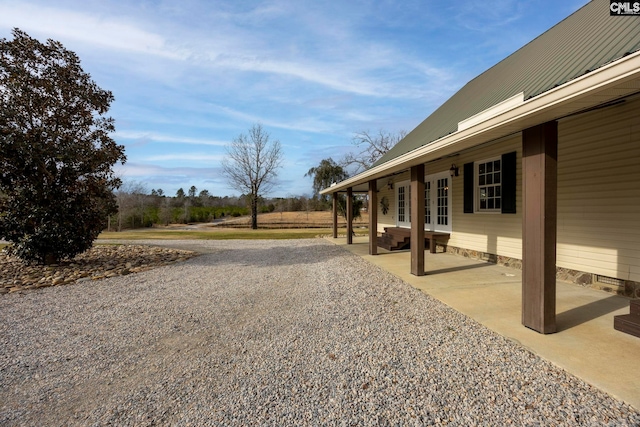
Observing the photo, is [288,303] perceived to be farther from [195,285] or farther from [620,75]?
[620,75]

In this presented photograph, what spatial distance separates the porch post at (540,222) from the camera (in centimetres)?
337

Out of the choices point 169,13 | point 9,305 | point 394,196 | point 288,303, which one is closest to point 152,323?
point 288,303

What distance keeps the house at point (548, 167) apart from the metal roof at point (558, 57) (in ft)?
0.11

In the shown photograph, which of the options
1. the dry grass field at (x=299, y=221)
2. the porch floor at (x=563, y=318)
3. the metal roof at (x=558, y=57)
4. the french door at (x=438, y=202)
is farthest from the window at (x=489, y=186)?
the dry grass field at (x=299, y=221)

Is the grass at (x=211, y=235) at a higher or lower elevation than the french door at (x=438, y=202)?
lower

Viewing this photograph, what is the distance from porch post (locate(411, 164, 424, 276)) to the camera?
6297 millimetres

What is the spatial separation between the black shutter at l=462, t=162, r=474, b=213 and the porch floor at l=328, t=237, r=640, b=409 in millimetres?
1532

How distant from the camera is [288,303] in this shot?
16.3 ft

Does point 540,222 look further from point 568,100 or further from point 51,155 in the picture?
point 51,155

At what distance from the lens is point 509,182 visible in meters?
6.64

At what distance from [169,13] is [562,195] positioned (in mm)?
9179

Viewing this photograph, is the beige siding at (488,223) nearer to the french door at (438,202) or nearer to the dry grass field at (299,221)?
the french door at (438,202)

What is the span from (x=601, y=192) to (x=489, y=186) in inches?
101

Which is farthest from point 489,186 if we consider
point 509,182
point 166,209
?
point 166,209
